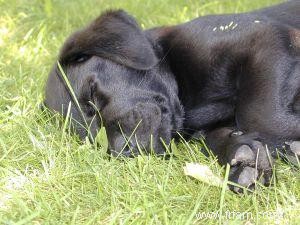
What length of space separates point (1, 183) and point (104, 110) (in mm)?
660

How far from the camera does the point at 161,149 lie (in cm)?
294

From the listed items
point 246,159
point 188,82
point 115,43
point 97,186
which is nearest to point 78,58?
point 115,43

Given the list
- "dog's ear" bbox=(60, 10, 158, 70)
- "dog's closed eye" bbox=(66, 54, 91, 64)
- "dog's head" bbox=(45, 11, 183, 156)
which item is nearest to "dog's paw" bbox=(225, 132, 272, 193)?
"dog's head" bbox=(45, 11, 183, 156)

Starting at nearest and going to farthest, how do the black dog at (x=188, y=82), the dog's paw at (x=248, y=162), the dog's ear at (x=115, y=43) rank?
the dog's paw at (x=248, y=162) → the black dog at (x=188, y=82) → the dog's ear at (x=115, y=43)

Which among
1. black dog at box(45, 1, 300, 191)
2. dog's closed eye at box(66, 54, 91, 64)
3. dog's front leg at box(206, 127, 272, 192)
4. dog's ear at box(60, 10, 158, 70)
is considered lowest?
dog's front leg at box(206, 127, 272, 192)

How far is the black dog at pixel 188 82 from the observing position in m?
2.89

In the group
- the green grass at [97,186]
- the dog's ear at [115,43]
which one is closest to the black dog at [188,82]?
the dog's ear at [115,43]

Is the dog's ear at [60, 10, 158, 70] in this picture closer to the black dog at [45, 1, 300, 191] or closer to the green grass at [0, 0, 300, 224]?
the black dog at [45, 1, 300, 191]

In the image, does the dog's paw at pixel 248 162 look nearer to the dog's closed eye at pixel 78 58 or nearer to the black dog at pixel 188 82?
the black dog at pixel 188 82

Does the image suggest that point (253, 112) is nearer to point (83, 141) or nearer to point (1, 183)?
point (83, 141)

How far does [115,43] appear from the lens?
10.1 ft

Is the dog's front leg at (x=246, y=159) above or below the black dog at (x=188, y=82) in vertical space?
below

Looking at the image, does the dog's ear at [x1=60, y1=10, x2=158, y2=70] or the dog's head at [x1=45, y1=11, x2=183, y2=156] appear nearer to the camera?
the dog's head at [x1=45, y1=11, x2=183, y2=156]

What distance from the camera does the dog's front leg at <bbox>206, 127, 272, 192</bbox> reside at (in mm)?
2572
